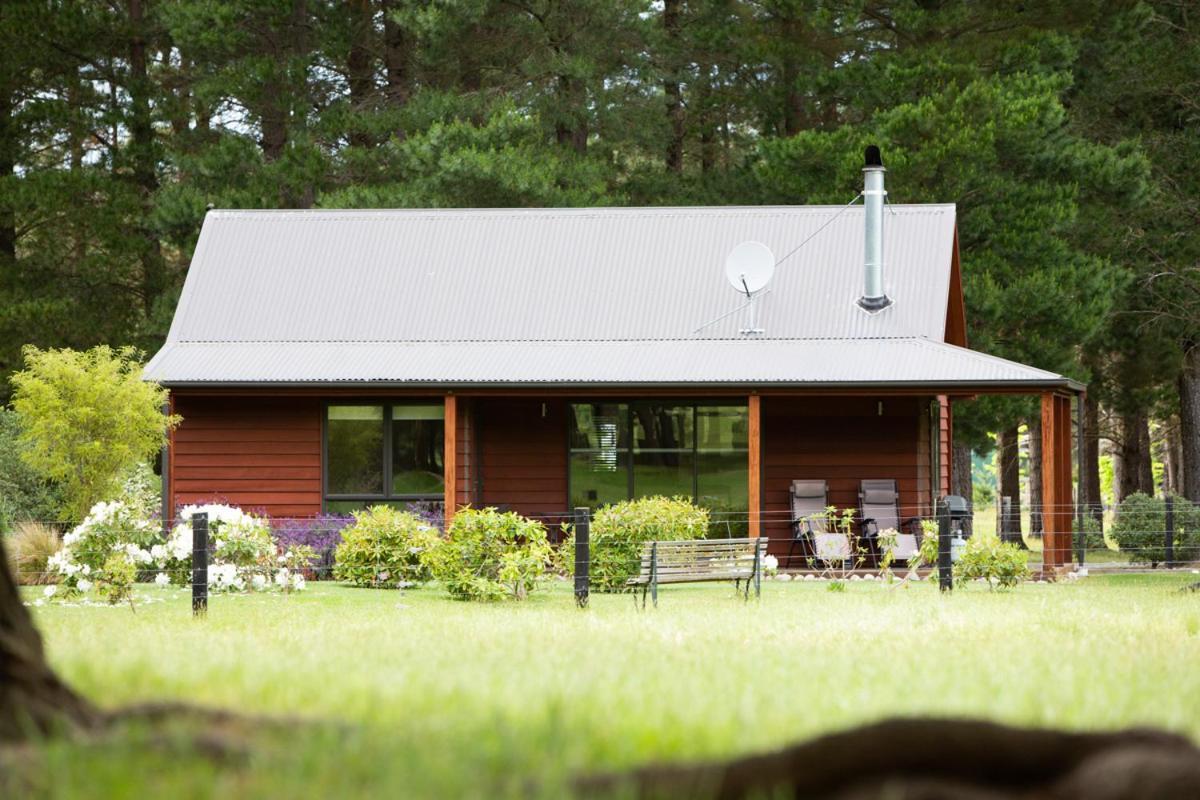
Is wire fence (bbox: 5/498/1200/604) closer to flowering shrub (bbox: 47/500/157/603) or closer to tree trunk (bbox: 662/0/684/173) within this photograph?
flowering shrub (bbox: 47/500/157/603)

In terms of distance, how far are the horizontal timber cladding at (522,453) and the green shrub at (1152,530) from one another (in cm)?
760

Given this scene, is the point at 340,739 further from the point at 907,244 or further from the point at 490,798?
the point at 907,244

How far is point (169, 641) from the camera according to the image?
9.17m

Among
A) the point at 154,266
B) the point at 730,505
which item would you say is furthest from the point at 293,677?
the point at 154,266

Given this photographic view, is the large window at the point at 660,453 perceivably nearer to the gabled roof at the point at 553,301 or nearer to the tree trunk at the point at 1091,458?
the gabled roof at the point at 553,301

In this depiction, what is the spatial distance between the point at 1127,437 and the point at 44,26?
22404 millimetres

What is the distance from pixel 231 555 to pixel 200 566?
7.79ft

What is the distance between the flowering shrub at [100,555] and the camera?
44.2 feet

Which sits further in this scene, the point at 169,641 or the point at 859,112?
the point at 859,112

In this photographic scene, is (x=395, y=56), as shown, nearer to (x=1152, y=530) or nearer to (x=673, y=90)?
(x=673, y=90)

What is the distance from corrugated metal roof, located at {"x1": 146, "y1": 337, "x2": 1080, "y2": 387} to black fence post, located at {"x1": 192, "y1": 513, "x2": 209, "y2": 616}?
5839 millimetres

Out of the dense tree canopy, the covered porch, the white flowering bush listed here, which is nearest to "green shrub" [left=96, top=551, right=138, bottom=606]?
the white flowering bush

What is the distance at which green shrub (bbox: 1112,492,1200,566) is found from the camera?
21395 millimetres

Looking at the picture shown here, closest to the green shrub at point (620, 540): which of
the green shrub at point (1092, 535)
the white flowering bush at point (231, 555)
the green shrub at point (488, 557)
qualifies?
the green shrub at point (488, 557)
